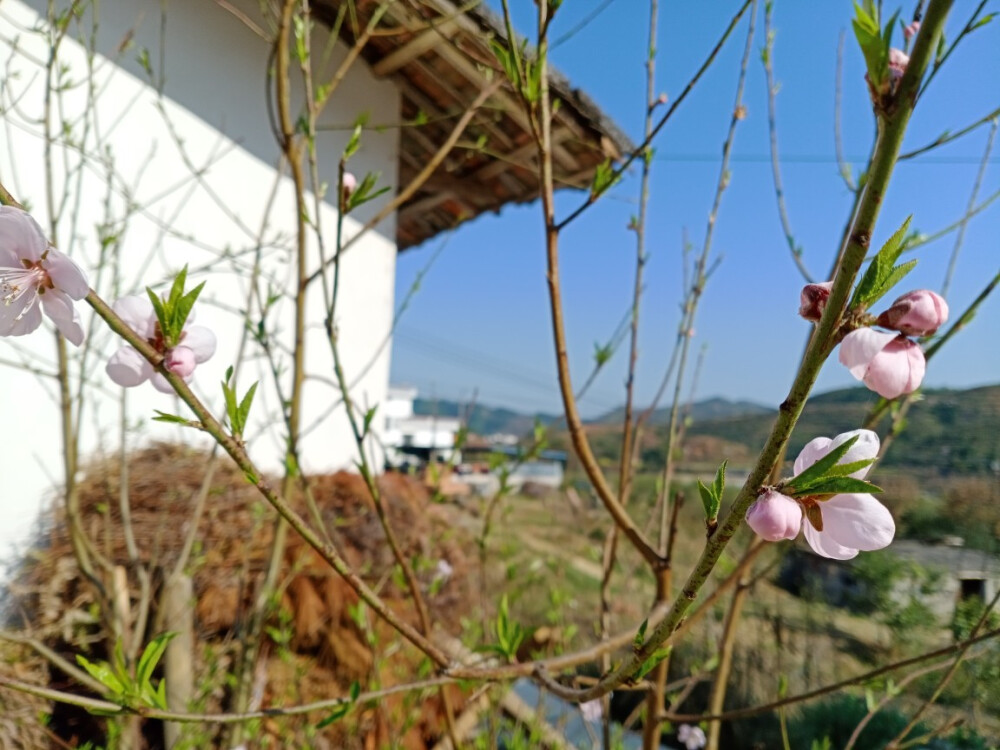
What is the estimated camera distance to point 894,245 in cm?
31

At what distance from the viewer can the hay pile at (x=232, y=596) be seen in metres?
1.72

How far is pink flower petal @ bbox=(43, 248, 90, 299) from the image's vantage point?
1.43ft

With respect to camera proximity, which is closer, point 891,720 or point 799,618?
point 891,720

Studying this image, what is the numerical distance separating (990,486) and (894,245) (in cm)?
303

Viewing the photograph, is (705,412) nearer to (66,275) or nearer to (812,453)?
(812,453)

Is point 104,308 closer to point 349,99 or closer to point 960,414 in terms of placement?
point 960,414

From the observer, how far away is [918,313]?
1.12 ft

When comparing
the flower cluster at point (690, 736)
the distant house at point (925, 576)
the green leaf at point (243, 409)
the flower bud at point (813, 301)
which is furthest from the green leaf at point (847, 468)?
the flower cluster at point (690, 736)

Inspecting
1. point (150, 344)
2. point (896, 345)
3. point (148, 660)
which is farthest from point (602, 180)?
point (148, 660)

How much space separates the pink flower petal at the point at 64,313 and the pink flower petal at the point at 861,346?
1.96 feet

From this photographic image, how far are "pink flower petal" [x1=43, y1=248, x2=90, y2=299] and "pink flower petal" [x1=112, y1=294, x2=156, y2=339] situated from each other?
3.2 inches

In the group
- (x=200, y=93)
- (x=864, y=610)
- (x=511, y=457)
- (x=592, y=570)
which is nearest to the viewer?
(x=511, y=457)

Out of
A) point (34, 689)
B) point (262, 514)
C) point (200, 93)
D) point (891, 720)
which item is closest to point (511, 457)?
point (262, 514)

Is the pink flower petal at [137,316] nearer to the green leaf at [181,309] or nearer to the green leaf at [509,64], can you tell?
the green leaf at [181,309]
